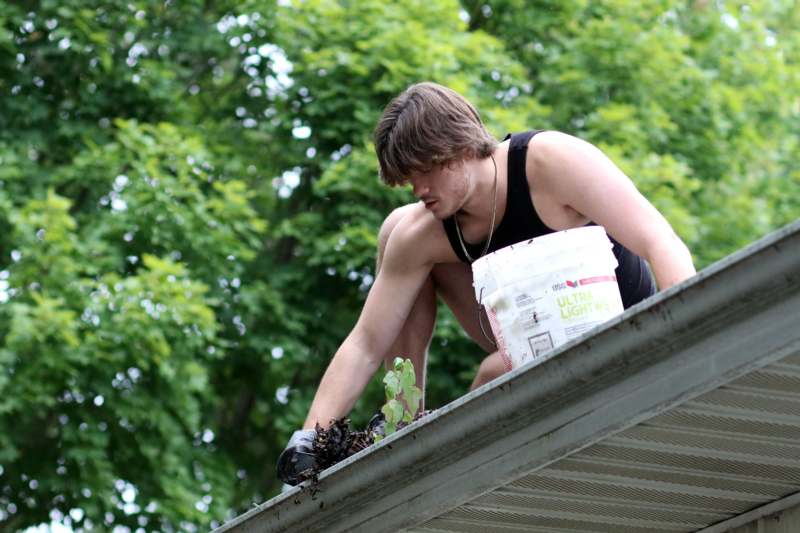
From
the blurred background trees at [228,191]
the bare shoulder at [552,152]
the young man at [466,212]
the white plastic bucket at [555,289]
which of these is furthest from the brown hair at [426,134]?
the blurred background trees at [228,191]

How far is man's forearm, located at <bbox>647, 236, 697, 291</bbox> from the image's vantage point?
3307 mm

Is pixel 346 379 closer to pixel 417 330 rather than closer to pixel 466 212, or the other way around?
pixel 417 330

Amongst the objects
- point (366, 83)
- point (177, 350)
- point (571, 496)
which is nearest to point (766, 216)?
point (366, 83)

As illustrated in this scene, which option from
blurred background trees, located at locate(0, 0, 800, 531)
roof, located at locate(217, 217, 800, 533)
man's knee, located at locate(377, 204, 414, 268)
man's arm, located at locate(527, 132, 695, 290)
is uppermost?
blurred background trees, located at locate(0, 0, 800, 531)

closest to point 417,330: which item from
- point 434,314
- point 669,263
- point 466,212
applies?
point 434,314

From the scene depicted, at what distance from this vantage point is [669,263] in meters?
3.34

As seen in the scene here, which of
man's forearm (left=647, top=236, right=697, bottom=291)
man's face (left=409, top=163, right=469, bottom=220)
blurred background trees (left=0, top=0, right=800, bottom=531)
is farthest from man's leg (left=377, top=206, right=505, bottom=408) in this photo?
blurred background trees (left=0, top=0, right=800, bottom=531)

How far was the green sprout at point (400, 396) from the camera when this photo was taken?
355cm

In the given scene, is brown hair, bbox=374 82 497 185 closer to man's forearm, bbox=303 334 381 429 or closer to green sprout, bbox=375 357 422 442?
green sprout, bbox=375 357 422 442

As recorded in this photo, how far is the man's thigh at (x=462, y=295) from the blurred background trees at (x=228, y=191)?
19.3 feet

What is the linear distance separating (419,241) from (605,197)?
2.10 feet

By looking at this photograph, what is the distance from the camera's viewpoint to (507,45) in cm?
1365

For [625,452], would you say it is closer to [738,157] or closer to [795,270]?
[795,270]

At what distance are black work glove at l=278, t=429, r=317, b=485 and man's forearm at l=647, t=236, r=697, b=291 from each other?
36.4 inches
